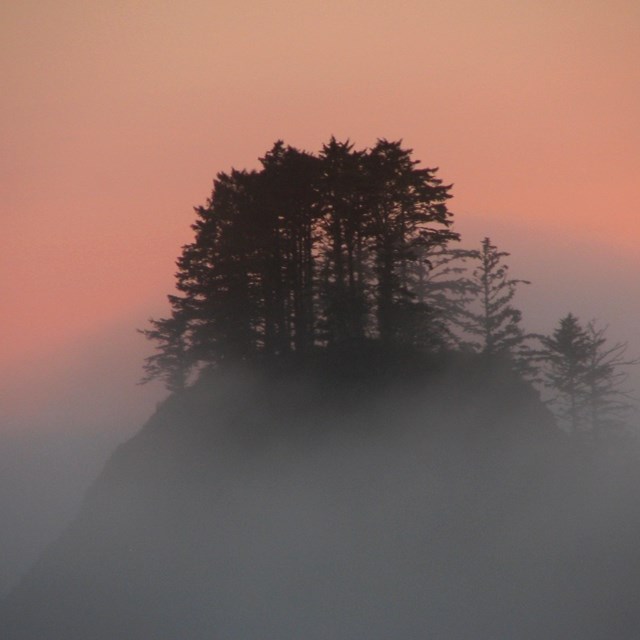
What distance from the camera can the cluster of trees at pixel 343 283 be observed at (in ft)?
167

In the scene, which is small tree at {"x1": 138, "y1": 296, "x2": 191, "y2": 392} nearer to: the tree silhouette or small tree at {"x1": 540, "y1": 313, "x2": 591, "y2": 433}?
the tree silhouette

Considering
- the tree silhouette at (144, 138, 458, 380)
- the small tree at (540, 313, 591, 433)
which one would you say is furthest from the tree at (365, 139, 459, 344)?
the small tree at (540, 313, 591, 433)

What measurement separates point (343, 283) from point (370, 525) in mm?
14688

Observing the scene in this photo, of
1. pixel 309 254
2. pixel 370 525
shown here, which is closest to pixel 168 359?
pixel 309 254

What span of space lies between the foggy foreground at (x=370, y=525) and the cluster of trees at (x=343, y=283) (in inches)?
141

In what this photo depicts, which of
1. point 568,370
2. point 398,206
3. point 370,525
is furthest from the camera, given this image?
point 568,370

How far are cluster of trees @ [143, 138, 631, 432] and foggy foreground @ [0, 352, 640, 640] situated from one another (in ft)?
11.7

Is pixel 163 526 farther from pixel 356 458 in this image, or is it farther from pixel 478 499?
pixel 478 499

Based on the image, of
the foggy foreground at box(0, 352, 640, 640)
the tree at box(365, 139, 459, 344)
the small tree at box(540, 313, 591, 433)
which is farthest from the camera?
the small tree at box(540, 313, 591, 433)

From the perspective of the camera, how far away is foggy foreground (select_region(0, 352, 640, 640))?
1544 inches

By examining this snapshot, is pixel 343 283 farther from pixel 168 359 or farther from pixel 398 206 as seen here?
pixel 168 359

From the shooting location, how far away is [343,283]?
53.0m

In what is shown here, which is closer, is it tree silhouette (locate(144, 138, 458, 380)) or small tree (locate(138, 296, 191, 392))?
tree silhouette (locate(144, 138, 458, 380))

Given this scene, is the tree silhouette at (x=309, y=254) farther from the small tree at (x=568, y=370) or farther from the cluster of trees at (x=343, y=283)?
the small tree at (x=568, y=370)
